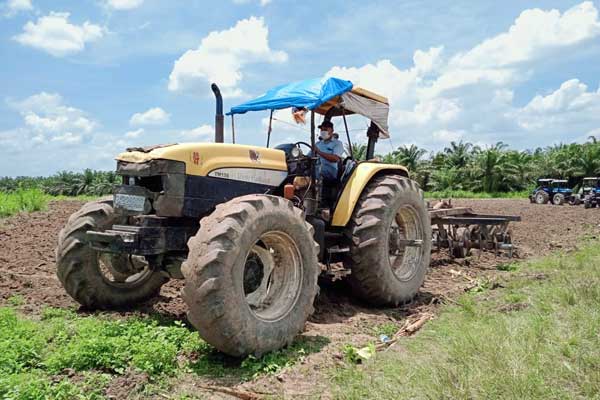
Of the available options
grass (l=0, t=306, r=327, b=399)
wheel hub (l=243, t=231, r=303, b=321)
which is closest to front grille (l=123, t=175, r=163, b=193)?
wheel hub (l=243, t=231, r=303, b=321)

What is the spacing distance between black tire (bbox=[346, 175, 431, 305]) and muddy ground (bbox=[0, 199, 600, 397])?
0.77 feet

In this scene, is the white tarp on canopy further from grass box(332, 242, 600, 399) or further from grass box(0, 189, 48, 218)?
grass box(0, 189, 48, 218)

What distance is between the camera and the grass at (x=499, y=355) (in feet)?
11.3

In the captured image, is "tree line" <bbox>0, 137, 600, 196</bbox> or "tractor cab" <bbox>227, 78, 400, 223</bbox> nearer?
"tractor cab" <bbox>227, 78, 400, 223</bbox>

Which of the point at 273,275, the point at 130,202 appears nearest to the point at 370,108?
the point at 273,275

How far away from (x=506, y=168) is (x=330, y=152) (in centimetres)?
3744

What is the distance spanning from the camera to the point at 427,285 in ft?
25.5

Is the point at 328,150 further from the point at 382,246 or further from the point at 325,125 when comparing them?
the point at 382,246

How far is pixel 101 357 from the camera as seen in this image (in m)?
4.00

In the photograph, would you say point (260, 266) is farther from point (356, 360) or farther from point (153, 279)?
point (153, 279)

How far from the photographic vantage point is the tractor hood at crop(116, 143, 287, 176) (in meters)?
4.92

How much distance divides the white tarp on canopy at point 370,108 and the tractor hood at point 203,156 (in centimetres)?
142

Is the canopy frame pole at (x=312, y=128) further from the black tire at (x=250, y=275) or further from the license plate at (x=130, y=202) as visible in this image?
the license plate at (x=130, y=202)

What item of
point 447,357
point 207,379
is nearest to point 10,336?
point 207,379
